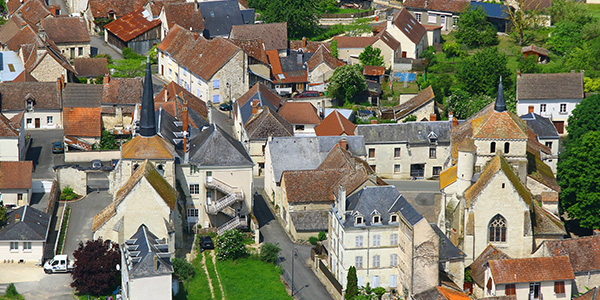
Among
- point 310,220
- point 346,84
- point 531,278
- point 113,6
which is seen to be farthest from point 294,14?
point 531,278

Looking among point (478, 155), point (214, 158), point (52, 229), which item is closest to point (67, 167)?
point (52, 229)

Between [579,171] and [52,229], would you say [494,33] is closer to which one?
[579,171]

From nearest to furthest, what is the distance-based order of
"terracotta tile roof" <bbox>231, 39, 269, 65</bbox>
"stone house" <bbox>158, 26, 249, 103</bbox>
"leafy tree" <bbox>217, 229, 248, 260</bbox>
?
1. "leafy tree" <bbox>217, 229, 248, 260</bbox>
2. "stone house" <bbox>158, 26, 249, 103</bbox>
3. "terracotta tile roof" <bbox>231, 39, 269, 65</bbox>

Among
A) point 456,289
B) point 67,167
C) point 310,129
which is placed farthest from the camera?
point 310,129

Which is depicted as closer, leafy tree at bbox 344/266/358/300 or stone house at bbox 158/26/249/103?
leafy tree at bbox 344/266/358/300

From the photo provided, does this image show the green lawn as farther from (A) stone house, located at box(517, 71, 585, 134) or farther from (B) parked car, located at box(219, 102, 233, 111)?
(A) stone house, located at box(517, 71, 585, 134)

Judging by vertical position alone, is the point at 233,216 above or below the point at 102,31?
below

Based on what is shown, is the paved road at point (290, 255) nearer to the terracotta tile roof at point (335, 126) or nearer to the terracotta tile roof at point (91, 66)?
the terracotta tile roof at point (335, 126)

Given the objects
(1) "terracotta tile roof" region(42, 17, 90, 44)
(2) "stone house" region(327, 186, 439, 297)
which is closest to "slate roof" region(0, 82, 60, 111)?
(1) "terracotta tile roof" region(42, 17, 90, 44)
